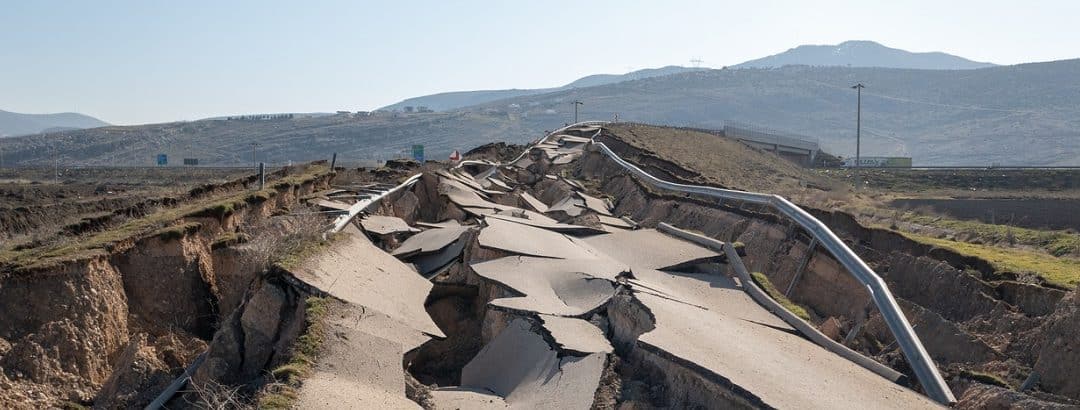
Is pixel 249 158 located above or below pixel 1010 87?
below

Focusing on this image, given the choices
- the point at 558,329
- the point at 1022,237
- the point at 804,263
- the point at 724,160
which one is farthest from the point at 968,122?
the point at 558,329

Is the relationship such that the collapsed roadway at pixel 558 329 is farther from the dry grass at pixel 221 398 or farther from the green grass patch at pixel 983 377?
the green grass patch at pixel 983 377

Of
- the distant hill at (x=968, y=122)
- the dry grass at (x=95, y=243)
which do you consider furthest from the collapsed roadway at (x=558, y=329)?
the distant hill at (x=968, y=122)

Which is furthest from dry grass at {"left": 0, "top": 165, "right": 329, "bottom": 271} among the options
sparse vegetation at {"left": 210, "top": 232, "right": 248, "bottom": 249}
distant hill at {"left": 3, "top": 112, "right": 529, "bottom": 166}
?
distant hill at {"left": 3, "top": 112, "right": 529, "bottom": 166}

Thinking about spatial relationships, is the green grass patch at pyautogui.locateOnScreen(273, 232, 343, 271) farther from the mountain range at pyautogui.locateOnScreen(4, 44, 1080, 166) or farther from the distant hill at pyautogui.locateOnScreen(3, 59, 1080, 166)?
the distant hill at pyautogui.locateOnScreen(3, 59, 1080, 166)

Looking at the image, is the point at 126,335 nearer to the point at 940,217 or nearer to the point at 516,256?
the point at 516,256

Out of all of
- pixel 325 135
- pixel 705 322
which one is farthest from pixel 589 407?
pixel 325 135

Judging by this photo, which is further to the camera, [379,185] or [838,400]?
[379,185]

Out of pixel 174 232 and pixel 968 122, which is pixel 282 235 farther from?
Answer: pixel 968 122

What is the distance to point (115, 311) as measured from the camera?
9.68 metres

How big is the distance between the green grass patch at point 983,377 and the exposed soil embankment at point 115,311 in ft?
22.0

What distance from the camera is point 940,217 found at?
88.4 ft

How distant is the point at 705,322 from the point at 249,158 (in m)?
140

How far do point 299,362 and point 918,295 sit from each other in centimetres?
845
